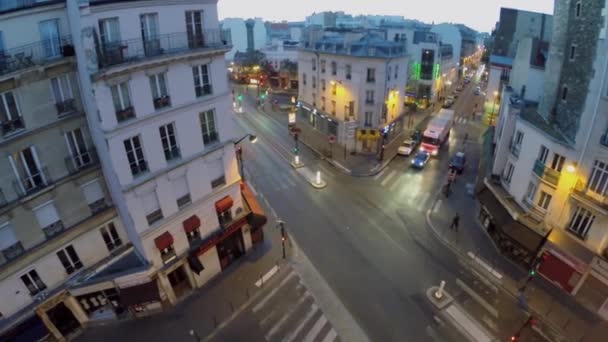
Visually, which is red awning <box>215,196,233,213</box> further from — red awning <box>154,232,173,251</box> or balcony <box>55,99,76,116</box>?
balcony <box>55,99,76,116</box>

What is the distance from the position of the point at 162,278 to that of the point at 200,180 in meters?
6.79

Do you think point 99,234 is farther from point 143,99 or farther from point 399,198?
point 399,198

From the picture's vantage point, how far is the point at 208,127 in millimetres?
19984

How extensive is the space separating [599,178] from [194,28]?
24613 mm

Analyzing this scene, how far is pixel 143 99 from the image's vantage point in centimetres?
1642

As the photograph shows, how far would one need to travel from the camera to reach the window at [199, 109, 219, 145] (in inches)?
770

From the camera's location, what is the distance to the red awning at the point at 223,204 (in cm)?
2181

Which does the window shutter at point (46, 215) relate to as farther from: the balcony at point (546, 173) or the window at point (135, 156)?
the balcony at point (546, 173)

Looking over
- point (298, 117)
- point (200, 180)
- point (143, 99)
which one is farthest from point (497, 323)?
point (298, 117)

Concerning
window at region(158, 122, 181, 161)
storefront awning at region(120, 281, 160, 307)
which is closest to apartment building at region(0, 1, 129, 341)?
storefront awning at region(120, 281, 160, 307)

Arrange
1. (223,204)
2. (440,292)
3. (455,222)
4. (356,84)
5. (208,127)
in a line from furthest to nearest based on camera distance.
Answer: (356,84), (455,222), (223,204), (440,292), (208,127)

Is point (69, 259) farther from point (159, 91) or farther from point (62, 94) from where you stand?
point (159, 91)

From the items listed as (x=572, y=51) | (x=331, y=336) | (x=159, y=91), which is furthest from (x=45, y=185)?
(x=572, y=51)

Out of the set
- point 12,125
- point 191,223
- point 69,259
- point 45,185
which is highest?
point 12,125
